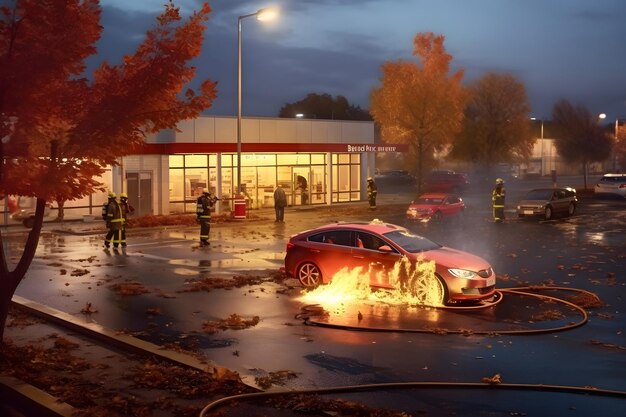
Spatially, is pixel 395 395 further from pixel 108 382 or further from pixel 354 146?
pixel 354 146

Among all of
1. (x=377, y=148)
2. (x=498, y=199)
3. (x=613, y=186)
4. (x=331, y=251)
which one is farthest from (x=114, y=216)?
(x=613, y=186)

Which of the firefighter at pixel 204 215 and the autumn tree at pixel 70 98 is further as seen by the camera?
the firefighter at pixel 204 215

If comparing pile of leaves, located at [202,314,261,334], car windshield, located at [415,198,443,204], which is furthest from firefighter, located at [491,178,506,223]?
pile of leaves, located at [202,314,261,334]

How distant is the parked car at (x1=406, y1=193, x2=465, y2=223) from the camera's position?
32416 millimetres

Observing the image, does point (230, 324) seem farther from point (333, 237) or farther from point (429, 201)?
point (429, 201)

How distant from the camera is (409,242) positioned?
48.7 ft

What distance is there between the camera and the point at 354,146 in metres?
45.2

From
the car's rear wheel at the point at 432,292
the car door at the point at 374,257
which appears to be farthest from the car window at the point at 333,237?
the car's rear wheel at the point at 432,292

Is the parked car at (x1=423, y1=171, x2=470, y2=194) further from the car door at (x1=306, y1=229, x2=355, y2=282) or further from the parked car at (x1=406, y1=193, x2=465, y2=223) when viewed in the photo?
the car door at (x1=306, y1=229, x2=355, y2=282)

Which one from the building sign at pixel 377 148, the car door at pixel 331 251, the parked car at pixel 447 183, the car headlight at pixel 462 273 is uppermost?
the building sign at pixel 377 148

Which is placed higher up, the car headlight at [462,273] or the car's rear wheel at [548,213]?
the car's rear wheel at [548,213]

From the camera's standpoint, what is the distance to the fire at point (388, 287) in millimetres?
13695

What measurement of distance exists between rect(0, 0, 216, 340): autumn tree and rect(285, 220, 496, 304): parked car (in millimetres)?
5255

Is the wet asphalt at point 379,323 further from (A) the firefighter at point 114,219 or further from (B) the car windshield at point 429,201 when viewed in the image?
(B) the car windshield at point 429,201
